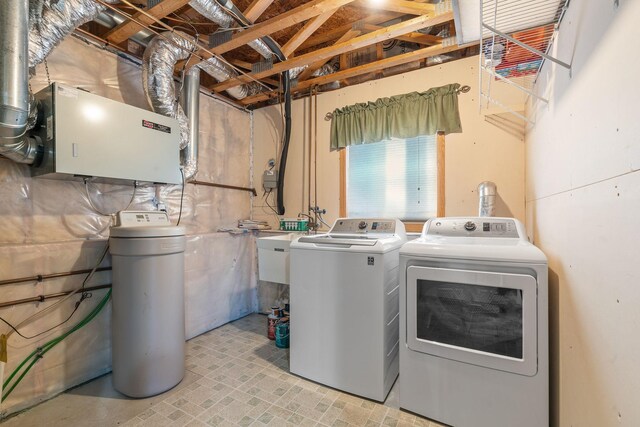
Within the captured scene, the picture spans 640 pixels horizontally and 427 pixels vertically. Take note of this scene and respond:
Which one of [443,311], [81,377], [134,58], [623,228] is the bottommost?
[81,377]

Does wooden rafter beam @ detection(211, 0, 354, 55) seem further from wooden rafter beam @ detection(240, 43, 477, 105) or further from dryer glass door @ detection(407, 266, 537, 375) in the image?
dryer glass door @ detection(407, 266, 537, 375)

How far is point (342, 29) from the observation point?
2.63 m

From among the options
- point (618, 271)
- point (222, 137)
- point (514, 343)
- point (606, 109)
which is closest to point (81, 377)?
point (222, 137)

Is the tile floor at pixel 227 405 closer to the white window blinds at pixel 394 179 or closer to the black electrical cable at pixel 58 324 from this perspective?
the black electrical cable at pixel 58 324

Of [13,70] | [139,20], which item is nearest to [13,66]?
[13,70]

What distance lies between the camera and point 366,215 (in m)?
3.01

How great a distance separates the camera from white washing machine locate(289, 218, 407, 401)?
180 cm

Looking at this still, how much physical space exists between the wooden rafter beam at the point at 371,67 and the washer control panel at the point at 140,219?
5.99ft

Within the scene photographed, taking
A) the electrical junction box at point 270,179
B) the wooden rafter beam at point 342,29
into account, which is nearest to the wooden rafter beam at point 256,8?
the wooden rafter beam at point 342,29

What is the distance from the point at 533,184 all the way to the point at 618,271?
4.45 ft

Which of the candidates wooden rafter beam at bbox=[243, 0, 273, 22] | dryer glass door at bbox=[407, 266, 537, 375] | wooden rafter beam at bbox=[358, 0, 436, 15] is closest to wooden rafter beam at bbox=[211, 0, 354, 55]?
wooden rafter beam at bbox=[243, 0, 273, 22]

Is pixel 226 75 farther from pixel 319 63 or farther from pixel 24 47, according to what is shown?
pixel 24 47

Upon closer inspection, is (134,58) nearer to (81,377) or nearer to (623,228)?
(81,377)

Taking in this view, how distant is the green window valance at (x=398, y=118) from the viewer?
2533 millimetres
